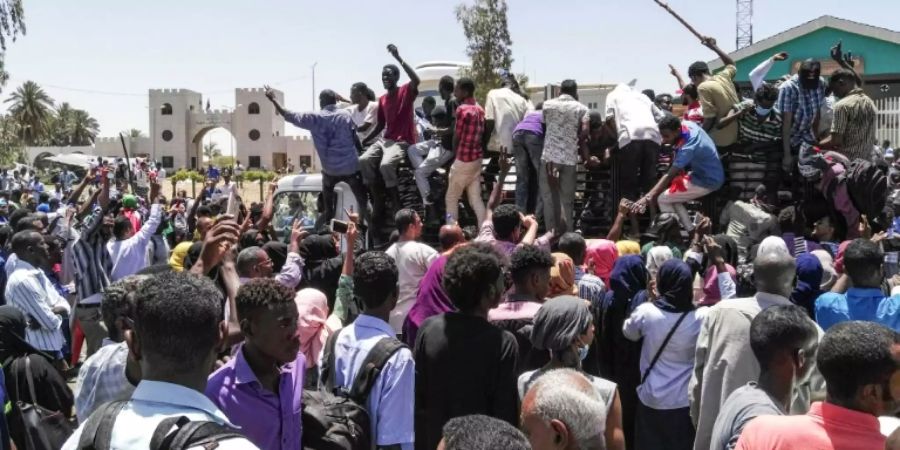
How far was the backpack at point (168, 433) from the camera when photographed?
82.2 inches

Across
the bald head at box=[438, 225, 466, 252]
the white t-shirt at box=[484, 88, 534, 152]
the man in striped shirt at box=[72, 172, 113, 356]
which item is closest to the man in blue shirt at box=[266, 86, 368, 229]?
the white t-shirt at box=[484, 88, 534, 152]

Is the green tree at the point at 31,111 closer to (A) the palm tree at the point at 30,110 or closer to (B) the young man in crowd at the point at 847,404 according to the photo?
(A) the palm tree at the point at 30,110

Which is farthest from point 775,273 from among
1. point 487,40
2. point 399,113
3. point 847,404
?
point 487,40

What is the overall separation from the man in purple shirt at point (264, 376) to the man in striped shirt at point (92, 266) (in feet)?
15.7

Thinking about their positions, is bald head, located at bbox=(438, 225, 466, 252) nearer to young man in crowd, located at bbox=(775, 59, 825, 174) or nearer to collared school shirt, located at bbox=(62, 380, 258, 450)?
collared school shirt, located at bbox=(62, 380, 258, 450)

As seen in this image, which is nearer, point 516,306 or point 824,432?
point 824,432

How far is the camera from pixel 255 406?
3248 mm

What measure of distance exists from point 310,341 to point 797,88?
6.38 meters

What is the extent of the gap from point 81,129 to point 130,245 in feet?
307

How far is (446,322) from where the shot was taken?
3971mm

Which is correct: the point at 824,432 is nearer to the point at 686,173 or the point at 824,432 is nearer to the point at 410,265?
the point at 410,265

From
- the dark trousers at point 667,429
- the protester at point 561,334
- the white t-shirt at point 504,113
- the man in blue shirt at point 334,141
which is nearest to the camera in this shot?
the protester at point 561,334

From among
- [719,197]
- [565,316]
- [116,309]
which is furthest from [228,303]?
[719,197]

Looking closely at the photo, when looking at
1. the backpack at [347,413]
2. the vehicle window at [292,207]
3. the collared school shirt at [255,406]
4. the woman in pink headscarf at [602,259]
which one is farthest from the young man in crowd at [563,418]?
the vehicle window at [292,207]
